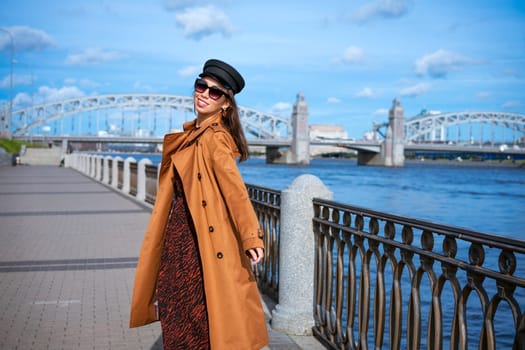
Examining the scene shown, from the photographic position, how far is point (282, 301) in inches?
179

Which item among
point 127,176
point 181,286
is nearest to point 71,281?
point 181,286

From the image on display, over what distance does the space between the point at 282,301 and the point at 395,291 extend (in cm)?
151

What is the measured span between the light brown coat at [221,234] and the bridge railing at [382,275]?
28.5 inches

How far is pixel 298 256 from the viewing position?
4.41 m

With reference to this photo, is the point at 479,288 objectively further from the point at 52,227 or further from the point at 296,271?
the point at 52,227

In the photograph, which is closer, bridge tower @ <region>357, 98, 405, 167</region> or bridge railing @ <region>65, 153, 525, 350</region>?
bridge railing @ <region>65, 153, 525, 350</region>

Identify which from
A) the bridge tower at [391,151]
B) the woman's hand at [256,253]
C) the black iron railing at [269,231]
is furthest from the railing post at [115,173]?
the bridge tower at [391,151]

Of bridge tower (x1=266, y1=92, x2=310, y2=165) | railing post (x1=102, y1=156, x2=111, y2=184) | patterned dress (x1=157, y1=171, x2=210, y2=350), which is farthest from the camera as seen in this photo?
bridge tower (x1=266, y1=92, x2=310, y2=165)

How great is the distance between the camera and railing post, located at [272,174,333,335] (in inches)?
172

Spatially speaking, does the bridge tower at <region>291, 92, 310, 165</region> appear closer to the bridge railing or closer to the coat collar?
the bridge railing

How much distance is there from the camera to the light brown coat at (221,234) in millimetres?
2715

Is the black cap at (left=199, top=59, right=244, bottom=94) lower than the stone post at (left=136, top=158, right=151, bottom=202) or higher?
higher

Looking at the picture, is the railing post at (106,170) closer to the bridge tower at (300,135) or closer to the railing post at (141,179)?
the railing post at (141,179)

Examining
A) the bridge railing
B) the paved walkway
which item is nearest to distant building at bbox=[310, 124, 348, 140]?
the paved walkway
